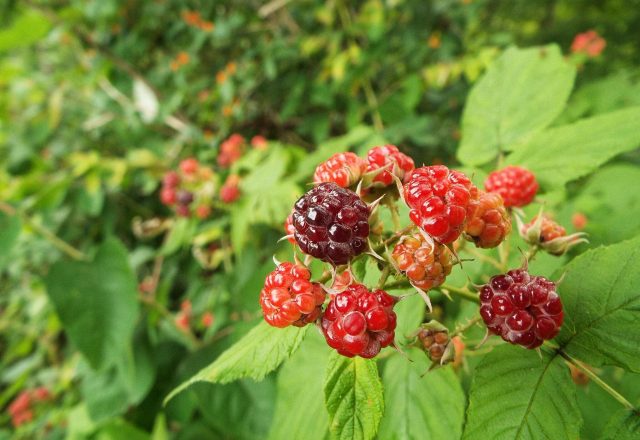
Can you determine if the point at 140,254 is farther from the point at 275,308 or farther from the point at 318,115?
the point at 275,308

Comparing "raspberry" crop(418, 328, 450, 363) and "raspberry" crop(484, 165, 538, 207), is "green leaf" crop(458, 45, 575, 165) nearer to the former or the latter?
"raspberry" crop(484, 165, 538, 207)

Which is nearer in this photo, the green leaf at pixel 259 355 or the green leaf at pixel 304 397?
the green leaf at pixel 259 355

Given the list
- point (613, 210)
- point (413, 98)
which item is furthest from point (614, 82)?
point (413, 98)

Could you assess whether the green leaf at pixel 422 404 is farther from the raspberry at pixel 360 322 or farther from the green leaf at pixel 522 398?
the raspberry at pixel 360 322

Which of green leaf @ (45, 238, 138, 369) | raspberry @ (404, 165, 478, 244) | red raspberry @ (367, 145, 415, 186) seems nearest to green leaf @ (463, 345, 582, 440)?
raspberry @ (404, 165, 478, 244)

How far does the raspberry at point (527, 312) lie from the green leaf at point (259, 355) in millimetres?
302

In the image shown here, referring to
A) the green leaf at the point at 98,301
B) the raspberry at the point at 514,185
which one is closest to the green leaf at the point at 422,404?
the raspberry at the point at 514,185

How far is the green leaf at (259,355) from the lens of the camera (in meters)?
0.64

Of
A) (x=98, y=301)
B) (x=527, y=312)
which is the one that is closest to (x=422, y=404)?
(x=527, y=312)

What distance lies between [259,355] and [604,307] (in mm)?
548

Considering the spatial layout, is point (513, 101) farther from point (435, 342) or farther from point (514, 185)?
point (435, 342)

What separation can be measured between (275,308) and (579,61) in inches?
142

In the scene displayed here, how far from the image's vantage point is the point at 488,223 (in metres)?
0.64

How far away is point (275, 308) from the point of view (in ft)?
2.04
